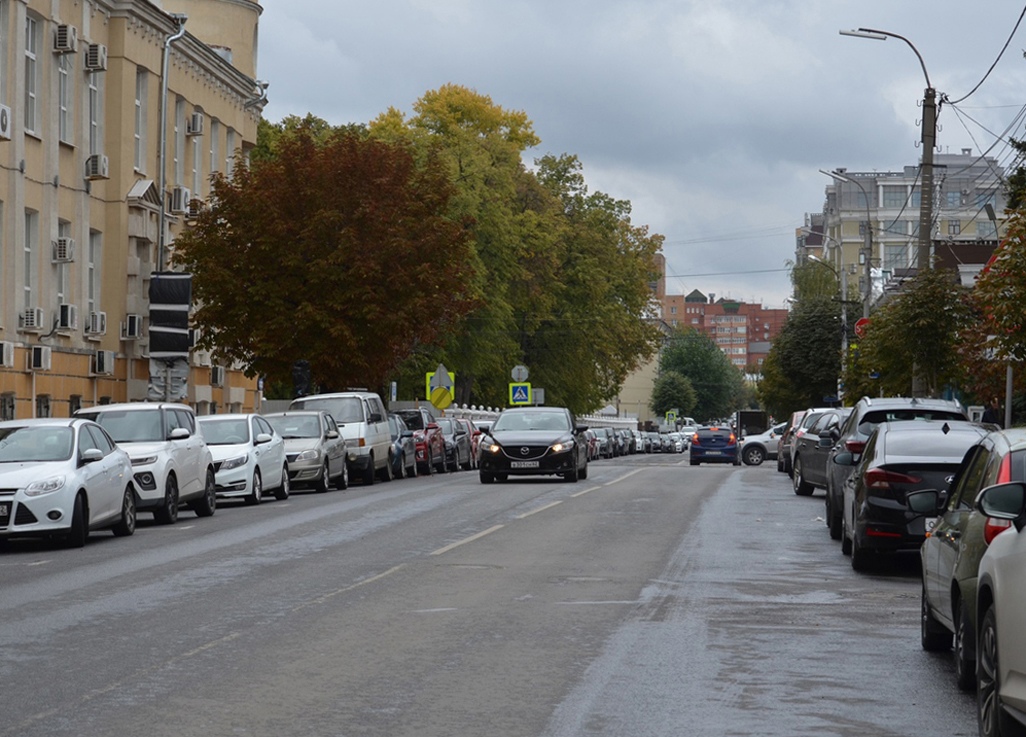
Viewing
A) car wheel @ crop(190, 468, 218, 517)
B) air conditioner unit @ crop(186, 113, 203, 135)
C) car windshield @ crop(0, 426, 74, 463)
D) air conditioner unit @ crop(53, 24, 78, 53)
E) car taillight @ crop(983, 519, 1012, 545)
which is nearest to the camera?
car taillight @ crop(983, 519, 1012, 545)

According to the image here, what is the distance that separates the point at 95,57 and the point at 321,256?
28.4 feet

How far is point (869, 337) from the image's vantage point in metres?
42.7

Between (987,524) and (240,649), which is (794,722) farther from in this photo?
(240,649)

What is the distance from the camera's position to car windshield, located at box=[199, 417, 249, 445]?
31.2 metres

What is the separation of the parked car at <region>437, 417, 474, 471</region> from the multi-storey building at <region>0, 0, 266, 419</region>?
22.8 feet

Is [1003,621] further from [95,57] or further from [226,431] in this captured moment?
[95,57]

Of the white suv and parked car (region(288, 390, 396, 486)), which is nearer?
the white suv

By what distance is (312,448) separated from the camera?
3484 cm

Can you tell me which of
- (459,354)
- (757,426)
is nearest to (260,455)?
(459,354)

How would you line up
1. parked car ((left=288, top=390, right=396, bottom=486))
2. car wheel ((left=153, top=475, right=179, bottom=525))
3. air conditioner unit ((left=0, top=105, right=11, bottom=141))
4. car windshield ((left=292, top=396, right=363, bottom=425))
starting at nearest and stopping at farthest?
car wheel ((left=153, top=475, right=179, bottom=525)) < air conditioner unit ((left=0, top=105, right=11, bottom=141)) < parked car ((left=288, top=390, right=396, bottom=486)) < car windshield ((left=292, top=396, right=363, bottom=425))

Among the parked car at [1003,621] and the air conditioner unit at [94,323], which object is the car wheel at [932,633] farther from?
the air conditioner unit at [94,323]

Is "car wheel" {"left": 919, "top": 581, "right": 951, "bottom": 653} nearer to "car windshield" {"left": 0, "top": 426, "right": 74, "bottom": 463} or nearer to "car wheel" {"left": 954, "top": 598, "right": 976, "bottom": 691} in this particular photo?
"car wheel" {"left": 954, "top": 598, "right": 976, "bottom": 691}

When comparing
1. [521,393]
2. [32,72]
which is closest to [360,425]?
[32,72]

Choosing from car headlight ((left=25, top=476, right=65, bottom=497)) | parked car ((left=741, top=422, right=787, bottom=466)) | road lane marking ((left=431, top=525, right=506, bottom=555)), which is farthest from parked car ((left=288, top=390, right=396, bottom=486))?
parked car ((left=741, top=422, right=787, bottom=466))
